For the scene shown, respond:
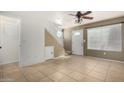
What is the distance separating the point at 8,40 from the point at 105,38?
504 centimetres

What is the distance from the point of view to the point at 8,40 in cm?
339

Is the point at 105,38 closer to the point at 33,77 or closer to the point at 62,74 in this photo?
the point at 62,74

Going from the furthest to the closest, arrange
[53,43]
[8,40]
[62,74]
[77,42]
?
1. [77,42]
2. [53,43]
3. [8,40]
4. [62,74]

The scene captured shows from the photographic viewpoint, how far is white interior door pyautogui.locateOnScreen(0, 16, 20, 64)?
125 inches

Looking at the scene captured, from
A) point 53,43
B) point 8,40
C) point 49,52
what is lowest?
point 49,52

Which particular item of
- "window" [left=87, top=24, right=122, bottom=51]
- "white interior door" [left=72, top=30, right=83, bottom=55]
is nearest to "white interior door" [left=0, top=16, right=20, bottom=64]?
"white interior door" [left=72, top=30, right=83, bottom=55]

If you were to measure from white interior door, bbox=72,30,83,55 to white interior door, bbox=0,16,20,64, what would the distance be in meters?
3.96

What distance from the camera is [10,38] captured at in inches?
136

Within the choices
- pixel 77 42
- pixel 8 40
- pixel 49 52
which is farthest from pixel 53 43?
pixel 8 40

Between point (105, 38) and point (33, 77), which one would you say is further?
point (105, 38)

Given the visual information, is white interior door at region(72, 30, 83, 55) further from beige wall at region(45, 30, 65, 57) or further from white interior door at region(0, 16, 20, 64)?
white interior door at region(0, 16, 20, 64)
